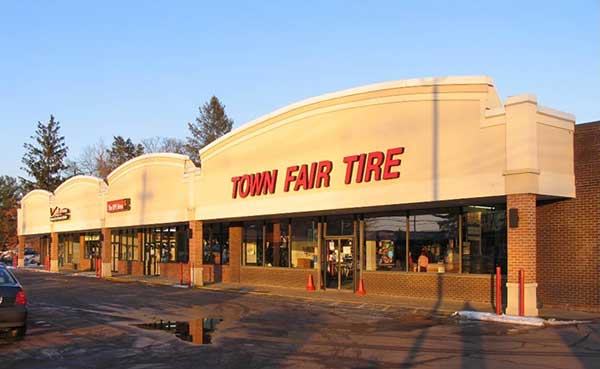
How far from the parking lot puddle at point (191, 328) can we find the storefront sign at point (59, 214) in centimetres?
3364

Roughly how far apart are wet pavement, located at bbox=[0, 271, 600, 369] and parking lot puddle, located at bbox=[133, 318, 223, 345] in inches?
0.9

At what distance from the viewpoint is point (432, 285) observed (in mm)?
22203

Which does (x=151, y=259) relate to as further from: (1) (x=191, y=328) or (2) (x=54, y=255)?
(1) (x=191, y=328)

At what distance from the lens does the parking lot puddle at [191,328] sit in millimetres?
14186

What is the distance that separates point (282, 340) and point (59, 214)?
3973cm

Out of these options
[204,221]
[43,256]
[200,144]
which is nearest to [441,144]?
[204,221]

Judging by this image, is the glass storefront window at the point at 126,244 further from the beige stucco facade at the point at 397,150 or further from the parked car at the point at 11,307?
the parked car at the point at 11,307

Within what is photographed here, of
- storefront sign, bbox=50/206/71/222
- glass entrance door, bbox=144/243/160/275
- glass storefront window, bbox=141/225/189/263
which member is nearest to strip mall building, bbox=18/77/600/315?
glass storefront window, bbox=141/225/189/263

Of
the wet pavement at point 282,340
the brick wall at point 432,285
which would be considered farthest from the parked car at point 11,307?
the brick wall at point 432,285

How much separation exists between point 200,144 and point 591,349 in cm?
8351

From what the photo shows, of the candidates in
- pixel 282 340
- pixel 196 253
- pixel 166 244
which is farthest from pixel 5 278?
pixel 166 244

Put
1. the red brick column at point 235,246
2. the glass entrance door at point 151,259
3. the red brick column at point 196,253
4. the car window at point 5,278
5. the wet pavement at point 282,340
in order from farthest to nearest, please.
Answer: the glass entrance door at point 151,259 → the red brick column at point 235,246 → the red brick column at point 196,253 → the car window at point 5,278 → the wet pavement at point 282,340

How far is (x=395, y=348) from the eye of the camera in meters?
12.5

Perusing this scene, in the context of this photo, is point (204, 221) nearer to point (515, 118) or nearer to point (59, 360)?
point (515, 118)
